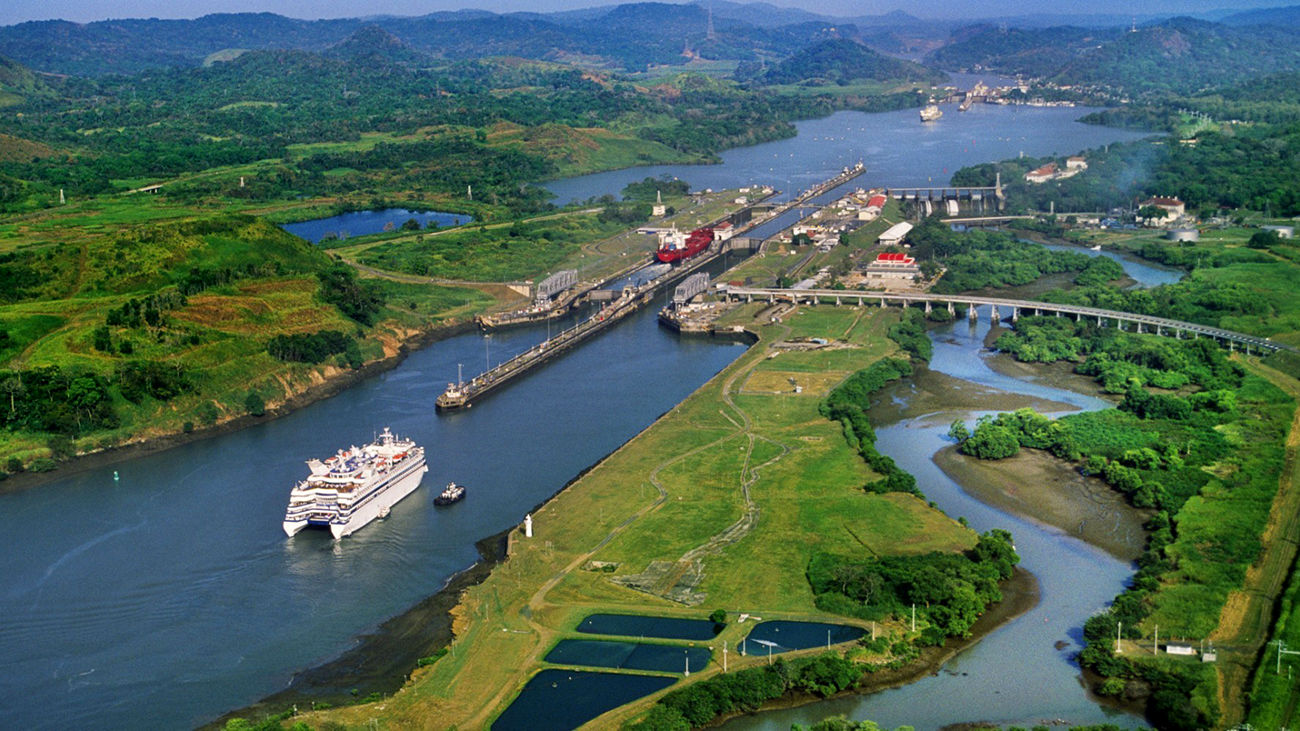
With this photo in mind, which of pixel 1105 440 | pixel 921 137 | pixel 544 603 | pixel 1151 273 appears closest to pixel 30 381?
pixel 544 603

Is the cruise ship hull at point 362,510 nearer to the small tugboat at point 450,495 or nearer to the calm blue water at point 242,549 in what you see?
the calm blue water at point 242,549

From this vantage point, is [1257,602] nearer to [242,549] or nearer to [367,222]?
[242,549]

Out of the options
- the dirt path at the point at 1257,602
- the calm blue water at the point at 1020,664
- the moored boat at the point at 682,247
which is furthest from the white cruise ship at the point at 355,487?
the moored boat at the point at 682,247

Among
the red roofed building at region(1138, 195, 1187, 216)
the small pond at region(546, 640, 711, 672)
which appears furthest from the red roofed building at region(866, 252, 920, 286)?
the small pond at region(546, 640, 711, 672)

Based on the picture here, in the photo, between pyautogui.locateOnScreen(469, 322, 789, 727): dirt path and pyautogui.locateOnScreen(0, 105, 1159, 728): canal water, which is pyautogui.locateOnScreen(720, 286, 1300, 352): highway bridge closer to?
pyautogui.locateOnScreen(0, 105, 1159, 728): canal water

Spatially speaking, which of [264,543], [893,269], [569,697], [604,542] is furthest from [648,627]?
[893,269]

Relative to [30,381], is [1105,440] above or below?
below

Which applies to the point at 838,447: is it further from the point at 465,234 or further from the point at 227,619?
the point at 465,234
